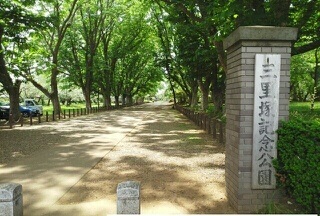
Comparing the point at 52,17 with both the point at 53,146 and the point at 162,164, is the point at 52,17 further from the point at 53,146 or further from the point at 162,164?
the point at 162,164

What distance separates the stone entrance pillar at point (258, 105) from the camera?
4125mm

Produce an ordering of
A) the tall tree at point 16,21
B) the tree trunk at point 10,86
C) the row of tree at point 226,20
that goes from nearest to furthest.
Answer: the row of tree at point 226,20, the tall tree at point 16,21, the tree trunk at point 10,86

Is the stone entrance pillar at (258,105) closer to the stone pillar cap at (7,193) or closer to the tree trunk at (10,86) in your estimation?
the stone pillar cap at (7,193)

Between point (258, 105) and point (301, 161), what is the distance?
3.17 feet

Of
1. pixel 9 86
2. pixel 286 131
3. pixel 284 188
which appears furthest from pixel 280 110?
pixel 9 86

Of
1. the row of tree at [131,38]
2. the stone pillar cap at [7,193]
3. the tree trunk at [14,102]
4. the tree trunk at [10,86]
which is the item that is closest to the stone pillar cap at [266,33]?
the stone pillar cap at [7,193]

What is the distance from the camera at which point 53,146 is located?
32.3 feet

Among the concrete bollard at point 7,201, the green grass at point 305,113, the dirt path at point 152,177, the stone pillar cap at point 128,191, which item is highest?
the green grass at point 305,113

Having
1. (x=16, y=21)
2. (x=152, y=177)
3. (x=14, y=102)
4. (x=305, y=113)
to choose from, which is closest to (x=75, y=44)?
(x=14, y=102)

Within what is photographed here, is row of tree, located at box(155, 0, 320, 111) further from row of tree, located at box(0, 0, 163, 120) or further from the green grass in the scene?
row of tree, located at box(0, 0, 163, 120)

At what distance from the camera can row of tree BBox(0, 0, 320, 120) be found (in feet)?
33.5

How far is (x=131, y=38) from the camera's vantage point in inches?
1356

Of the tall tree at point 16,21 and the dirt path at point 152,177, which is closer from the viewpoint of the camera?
the dirt path at point 152,177

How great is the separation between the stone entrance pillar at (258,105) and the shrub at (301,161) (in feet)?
0.58
